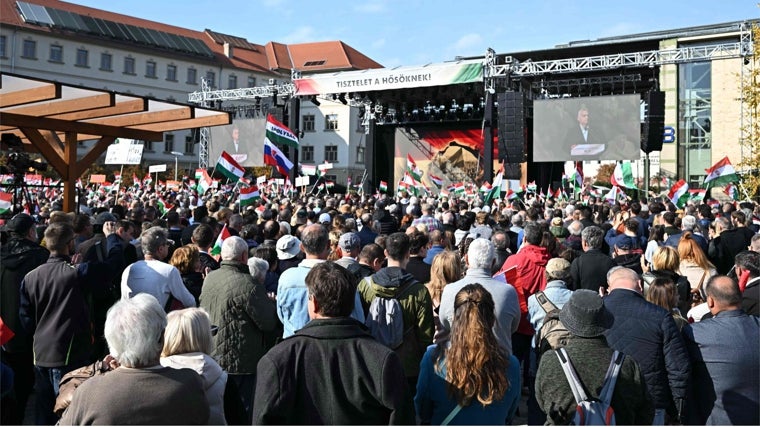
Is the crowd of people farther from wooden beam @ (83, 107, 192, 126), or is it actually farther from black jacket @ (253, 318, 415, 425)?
wooden beam @ (83, 107, 192, 126)

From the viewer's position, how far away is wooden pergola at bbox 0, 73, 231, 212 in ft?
25.6

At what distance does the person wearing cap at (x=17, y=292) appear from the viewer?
4.98m

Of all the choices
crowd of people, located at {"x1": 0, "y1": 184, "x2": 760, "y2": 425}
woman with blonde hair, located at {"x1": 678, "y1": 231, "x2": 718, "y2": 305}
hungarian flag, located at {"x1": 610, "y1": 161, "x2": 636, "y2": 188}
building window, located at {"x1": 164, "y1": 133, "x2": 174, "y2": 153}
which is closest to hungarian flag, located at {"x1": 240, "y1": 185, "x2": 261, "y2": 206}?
crowd of people, located at {"x1": 0, "y1": 184, "x2": 760, "y2": 425}

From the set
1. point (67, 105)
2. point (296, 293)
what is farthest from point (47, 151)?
point (296, 293)

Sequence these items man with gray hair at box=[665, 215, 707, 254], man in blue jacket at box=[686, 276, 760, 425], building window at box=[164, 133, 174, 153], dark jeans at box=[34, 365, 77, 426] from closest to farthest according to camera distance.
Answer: man in blue jacket at box=[686, 276, 760, 425] < dark jeans at box=[34, 365, 77, 426] < man with gray hair at box=[665, 215, 707, 254] < building window at box=[164, 133, 174, 153]

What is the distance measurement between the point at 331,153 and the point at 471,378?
60.7 meters

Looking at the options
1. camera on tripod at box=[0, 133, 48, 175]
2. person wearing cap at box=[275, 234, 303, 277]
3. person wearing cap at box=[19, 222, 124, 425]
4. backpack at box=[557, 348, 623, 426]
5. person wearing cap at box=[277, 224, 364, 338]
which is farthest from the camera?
camera on tripod at box=[0, 133, 48, 175]

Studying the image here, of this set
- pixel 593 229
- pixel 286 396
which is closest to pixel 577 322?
pixel 286 396

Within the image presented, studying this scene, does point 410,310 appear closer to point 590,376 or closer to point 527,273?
point 590,376

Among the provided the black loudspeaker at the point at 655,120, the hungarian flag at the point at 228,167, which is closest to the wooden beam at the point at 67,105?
the hungarian flag at the point at 228,167

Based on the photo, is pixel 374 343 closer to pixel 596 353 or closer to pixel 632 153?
pixel 596 353

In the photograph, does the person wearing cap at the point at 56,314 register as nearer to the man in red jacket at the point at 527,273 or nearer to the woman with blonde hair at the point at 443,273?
the woman with blonde hair at the point at 443,273

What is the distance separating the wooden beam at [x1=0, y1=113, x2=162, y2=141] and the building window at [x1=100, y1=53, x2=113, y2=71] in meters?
49.1

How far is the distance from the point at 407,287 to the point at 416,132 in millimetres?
33534
